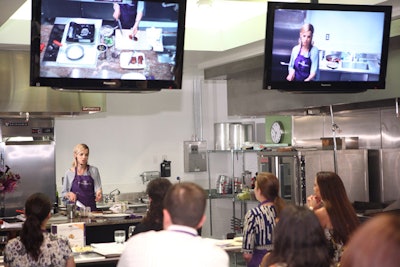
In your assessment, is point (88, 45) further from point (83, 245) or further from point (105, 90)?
point (83, 245)

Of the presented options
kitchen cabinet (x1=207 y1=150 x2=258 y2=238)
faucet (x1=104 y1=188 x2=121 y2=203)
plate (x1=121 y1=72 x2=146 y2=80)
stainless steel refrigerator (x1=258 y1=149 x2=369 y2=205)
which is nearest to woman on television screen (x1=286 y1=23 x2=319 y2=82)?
plate (x1=121 y1=72 x2=146 y2=80)

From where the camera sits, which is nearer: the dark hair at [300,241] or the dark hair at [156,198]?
the dark hair at [300,241]

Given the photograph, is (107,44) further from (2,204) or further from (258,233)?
(2,204)

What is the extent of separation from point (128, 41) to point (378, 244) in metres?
3.75

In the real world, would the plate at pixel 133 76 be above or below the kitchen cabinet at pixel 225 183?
above

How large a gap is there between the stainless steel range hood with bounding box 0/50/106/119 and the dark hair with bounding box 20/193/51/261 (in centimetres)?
405

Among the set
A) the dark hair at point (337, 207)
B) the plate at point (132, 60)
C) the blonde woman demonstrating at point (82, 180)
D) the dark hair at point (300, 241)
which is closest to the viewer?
the dark hair at point (300, 241)

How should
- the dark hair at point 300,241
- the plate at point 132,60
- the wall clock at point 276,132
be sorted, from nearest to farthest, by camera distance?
1. the dark hair at point 300,241
2. the plate at point 132,60
3. the wall clock at point 276,132

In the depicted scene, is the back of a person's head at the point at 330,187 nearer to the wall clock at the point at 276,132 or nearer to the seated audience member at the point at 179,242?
the seated audience member at the point at 179,242

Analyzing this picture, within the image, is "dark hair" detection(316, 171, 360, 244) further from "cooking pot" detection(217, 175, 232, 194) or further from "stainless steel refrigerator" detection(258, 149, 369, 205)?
"cooking pot" detection(217, 175, 232, 194)

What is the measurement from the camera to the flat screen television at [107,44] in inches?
194

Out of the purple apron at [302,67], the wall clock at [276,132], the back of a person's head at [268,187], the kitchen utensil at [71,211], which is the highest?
the purple apron at [302,67]

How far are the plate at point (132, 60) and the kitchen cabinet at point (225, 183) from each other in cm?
617

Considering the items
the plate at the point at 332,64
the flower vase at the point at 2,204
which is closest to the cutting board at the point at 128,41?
the plate at the point at 332,64
